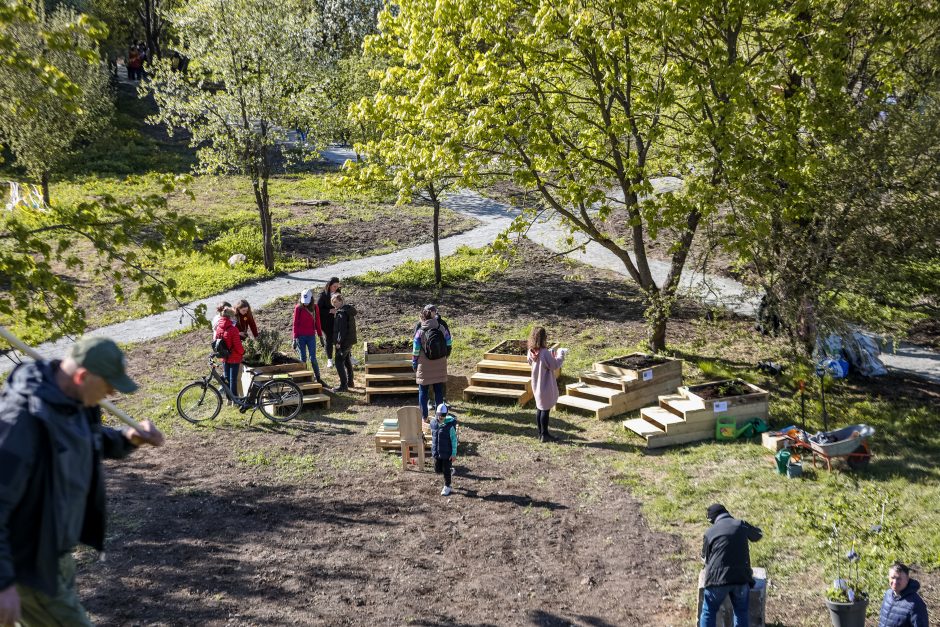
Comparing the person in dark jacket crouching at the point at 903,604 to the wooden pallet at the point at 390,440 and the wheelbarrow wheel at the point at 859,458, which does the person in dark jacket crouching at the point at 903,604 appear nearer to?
the wheelbarrow wheel at the point at 859,458

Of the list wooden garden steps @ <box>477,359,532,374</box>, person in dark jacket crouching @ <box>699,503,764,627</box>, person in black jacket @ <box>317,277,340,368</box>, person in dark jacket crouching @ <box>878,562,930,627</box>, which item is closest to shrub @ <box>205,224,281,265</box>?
person in black jacket @ <box>317,277,340,368</box>

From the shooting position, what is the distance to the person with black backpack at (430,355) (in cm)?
1277

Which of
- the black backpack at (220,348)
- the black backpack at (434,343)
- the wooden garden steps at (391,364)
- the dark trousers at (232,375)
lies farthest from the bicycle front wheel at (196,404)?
the black backpack at (434,343)

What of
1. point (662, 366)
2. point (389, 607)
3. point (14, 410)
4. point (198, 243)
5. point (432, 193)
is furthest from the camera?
point (198, 243)

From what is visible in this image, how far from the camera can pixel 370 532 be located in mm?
9547

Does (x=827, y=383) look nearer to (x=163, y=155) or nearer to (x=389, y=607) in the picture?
(x=389, y=607)

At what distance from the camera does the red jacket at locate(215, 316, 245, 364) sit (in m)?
13.1

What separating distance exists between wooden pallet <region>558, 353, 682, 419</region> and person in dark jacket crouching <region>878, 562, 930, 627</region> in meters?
6.29

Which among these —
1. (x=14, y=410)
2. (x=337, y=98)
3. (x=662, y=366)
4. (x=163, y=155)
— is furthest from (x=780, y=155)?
(x=163, y=155)

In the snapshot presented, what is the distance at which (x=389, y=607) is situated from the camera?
26.0 ft

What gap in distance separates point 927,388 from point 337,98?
19.3 metres

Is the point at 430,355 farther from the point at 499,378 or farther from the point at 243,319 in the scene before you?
the point at 243,319

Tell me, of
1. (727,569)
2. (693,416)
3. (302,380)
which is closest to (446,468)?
(693,416)

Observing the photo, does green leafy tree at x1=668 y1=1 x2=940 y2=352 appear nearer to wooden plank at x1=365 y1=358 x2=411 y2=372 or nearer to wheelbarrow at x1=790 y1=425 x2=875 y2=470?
wheelbarrow at x1=790 y1=425 x2=875 y2=470
